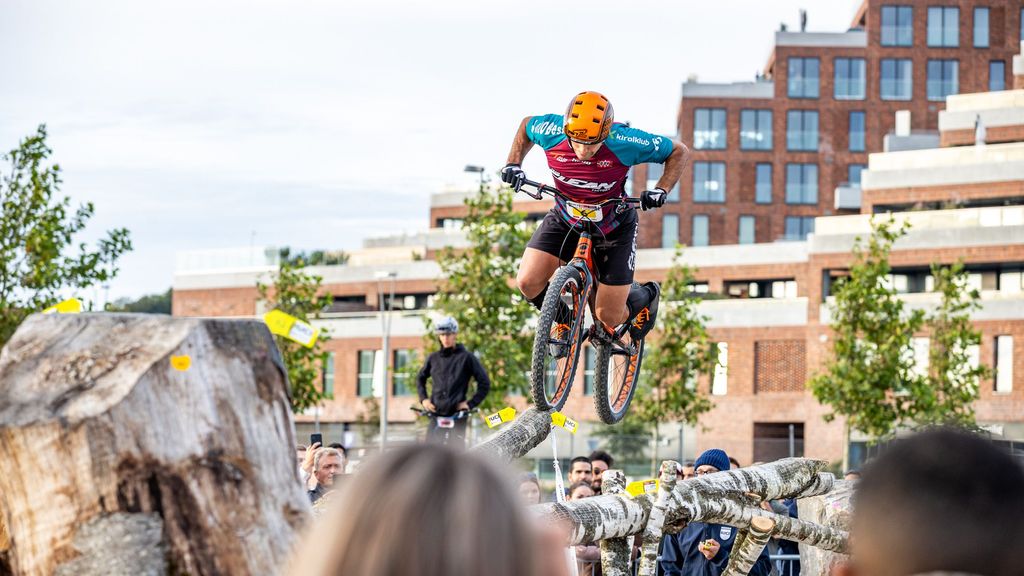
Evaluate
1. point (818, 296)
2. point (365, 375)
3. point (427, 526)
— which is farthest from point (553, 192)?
point (365, 375)

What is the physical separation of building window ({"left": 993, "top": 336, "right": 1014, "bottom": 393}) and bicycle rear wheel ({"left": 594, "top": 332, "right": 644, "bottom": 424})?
5028 centimetres

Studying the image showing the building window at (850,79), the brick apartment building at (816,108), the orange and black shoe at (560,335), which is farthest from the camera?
the building window at (850,79)

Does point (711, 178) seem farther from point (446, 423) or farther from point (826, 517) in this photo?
point (826, 517)

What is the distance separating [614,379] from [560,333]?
6.05 feet

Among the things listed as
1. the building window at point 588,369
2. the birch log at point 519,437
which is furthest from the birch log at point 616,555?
the building window at point 588,369

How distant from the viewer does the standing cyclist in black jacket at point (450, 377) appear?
45.3 feet

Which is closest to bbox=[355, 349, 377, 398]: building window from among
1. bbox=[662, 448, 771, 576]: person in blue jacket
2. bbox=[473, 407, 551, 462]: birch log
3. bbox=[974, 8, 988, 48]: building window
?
bbox=[974, 8, 988, 48]: building window

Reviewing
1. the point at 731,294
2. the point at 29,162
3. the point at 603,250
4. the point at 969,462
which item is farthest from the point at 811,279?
the point at 969,462

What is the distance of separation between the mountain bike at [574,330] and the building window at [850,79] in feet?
235

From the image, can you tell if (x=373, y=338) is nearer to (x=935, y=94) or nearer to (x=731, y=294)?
(x=731, y=294)

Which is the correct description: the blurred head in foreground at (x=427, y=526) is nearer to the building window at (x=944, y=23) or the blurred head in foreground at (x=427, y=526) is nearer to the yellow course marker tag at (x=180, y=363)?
the yellow course marker tag at (x=180, y=363)

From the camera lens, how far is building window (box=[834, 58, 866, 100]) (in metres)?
80.3

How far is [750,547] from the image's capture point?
7.86 meters

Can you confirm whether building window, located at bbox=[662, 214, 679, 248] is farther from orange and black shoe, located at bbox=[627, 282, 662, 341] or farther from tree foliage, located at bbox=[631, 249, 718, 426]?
orange and black shoe, located at bbox=[627, 282, 662, 341]
